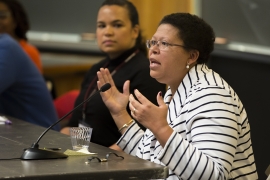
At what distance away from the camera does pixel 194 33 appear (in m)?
2.68

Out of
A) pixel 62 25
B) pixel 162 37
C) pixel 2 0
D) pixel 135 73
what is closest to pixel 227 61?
pixel 135 73

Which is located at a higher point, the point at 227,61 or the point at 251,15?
the point at 251,15

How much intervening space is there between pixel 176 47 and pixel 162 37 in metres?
0.08

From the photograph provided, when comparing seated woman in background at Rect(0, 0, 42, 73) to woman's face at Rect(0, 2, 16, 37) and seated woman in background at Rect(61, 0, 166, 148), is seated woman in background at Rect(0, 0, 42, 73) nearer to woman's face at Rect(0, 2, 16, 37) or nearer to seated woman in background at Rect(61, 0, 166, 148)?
woman's face at Rect(0, 2, 16, 37)

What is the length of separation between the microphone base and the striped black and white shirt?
38cm

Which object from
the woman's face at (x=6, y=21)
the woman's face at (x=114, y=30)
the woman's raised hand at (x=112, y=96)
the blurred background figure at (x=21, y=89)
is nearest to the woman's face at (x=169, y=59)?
the woman's raised hand at (x=112, y=96)

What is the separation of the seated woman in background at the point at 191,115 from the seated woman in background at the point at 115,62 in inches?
31.1

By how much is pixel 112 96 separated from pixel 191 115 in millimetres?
605

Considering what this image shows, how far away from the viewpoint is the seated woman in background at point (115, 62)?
3693mm

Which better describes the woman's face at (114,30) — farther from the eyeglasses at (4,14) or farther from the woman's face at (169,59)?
the eyeglasses at (4,14)

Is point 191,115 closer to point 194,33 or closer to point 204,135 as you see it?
point 204,135

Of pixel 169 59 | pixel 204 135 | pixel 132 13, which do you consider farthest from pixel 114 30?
pixel 204 135

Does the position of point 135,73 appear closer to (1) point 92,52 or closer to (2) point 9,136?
(2) point 9,136

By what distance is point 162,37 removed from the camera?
2.70 m
